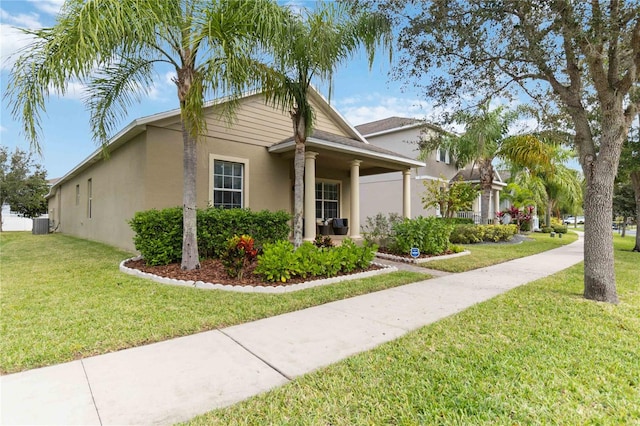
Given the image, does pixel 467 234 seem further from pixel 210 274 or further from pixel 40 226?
pixel 40 226

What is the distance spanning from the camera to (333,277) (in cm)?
696

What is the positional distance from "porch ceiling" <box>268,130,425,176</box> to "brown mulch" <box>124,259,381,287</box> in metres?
4.48

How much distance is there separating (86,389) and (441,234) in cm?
1004

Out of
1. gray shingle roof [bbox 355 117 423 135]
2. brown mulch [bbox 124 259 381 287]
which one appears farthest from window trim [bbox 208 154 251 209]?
gray shingle roof [bbox 355 117 423 135]

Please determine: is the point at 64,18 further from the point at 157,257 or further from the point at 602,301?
the point at 602,301

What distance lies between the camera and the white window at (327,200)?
1467 centimetres

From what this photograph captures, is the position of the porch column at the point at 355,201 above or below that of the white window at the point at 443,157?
below

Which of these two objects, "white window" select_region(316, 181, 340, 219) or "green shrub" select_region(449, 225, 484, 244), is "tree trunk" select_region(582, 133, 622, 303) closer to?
"white window" select_region(316, 181, 340, 219)

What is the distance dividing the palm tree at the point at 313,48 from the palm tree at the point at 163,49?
2.16 feet

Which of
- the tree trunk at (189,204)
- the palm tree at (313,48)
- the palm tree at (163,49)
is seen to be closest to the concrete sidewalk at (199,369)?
the tree trunk at (189,204)

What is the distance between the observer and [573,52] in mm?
5582

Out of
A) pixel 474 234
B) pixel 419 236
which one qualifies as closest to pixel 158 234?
pixel 419 236

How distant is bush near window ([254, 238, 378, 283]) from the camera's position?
634cm

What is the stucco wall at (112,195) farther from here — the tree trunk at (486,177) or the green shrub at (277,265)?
the tree trunk at (486,177)
